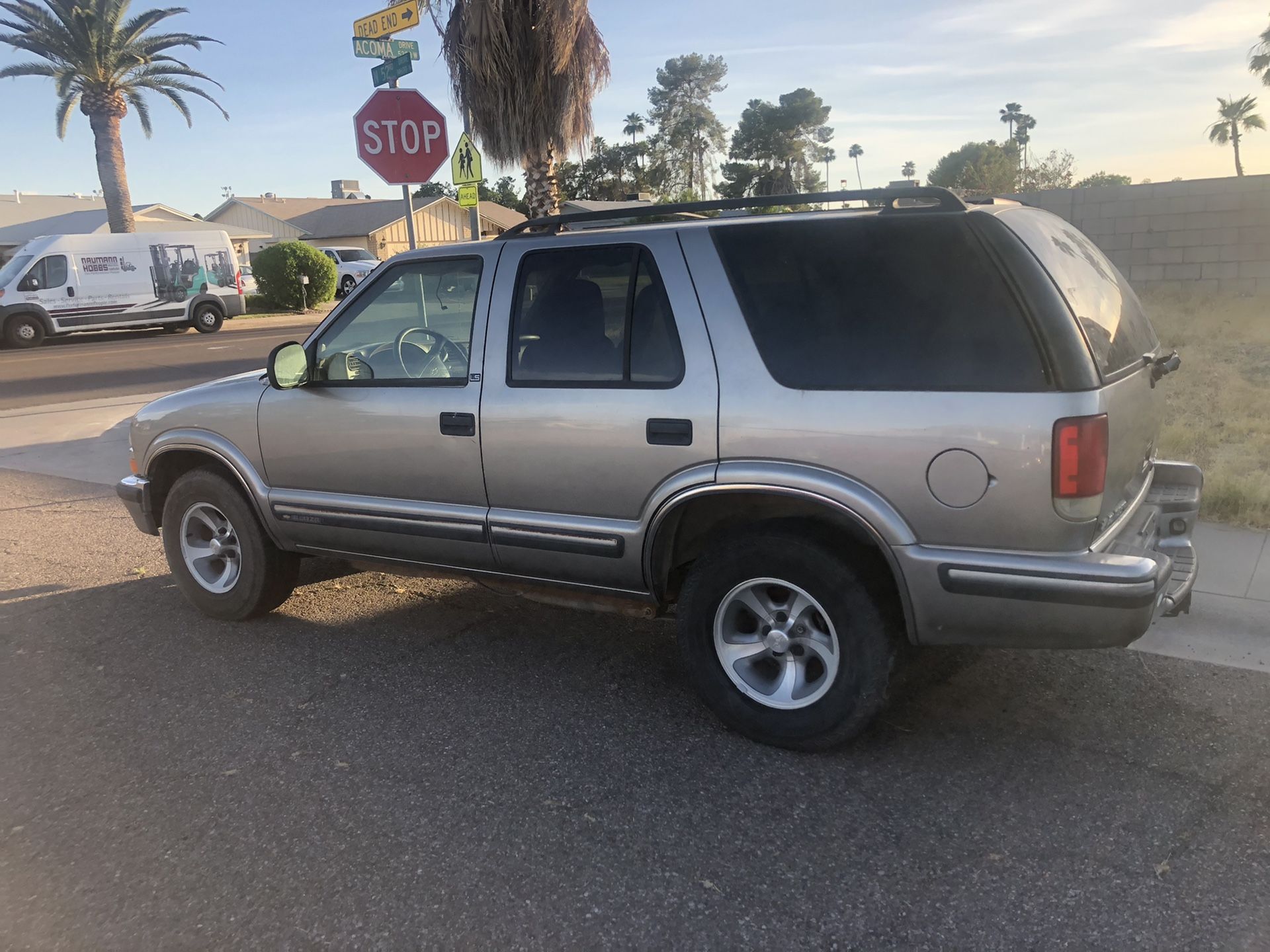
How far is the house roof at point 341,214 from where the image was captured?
179 feet

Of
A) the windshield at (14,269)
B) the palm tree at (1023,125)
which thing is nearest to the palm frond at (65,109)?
the windshield at (14,269)

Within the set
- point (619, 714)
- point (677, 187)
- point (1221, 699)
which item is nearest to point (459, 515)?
point (619, 714)

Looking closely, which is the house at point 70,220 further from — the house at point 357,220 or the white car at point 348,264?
the white car at point 348,264

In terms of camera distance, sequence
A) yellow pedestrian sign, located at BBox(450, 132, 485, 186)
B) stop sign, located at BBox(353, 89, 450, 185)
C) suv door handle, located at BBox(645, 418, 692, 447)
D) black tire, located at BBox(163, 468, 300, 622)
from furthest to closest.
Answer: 1. yellow pedestrian sign, located at BBox(450, 132, 485, 186)
2. stop sign, located at BBox(353, 89, 450, 185)
3. black tire, located at BBox(163, 468, 300, 622)
4. suv door handle, located at BBox(645, 418, 692, 447)

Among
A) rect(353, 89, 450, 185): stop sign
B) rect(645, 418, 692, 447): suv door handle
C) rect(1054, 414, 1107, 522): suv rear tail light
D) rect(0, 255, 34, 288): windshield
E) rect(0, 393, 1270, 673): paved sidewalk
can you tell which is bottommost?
rect(0, 393, 1270, 673): paved sidewalk

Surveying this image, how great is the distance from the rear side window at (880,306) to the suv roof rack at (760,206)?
0.09 m

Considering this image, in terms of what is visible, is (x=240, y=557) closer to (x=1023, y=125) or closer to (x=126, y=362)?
(x=126, y=362)

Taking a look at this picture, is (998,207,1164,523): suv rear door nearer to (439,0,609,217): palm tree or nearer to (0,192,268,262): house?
(439,0,609,217): palm tree

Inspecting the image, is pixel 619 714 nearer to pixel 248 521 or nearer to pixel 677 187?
pixel 248 521

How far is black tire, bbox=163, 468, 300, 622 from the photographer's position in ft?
16.4

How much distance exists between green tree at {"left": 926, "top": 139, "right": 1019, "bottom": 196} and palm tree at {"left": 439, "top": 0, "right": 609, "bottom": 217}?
11195 mm

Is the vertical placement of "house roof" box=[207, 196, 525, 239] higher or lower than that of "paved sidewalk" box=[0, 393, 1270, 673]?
higher

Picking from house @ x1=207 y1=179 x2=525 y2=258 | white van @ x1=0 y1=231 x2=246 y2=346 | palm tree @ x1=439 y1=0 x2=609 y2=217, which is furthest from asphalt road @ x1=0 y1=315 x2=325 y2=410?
house @ x1=207 y1=179 x2=525 y2=258

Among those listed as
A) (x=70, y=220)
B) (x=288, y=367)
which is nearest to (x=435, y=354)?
(x=288, y=367)
